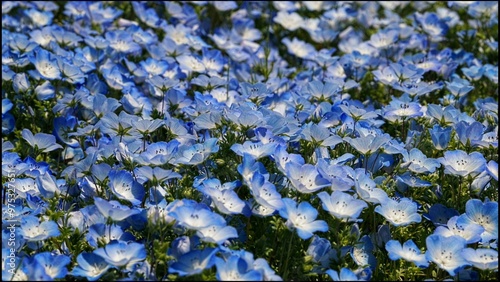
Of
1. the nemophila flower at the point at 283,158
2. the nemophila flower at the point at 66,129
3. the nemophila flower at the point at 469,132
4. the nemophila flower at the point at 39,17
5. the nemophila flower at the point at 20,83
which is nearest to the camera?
the nemophila flower at the point at 283,158

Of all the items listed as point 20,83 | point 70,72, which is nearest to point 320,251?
point 70,72

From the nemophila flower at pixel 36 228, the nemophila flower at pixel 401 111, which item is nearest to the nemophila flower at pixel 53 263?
the nemophila flower at pixel 36 228

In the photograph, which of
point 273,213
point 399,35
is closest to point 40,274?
point 273,213

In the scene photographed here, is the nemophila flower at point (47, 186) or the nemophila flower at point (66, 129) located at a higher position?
the nemophila flower at point (47, 186)

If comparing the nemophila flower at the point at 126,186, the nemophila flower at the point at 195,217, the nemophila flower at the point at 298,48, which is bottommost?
the nemophila flower at the point at 298,48

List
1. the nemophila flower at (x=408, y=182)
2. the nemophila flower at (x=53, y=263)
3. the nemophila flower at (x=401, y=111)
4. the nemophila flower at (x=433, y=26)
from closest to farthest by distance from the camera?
the nemophila flower at (x=53, y=263)
the nemophila flower at (x=408, y=182)
the nemophila flower at (x=401, y=111)
the nemophila flower at (x=433, y=26)

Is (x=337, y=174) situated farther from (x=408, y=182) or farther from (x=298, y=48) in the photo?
(x=298, y=48)

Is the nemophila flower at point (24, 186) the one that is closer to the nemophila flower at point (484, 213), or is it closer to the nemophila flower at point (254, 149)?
the nemophila flower at point (254, 149)

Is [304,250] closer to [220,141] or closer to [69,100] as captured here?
[220,141]

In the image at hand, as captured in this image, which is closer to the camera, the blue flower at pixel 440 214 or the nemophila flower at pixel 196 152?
the nemophila flower at pixel 196 152
